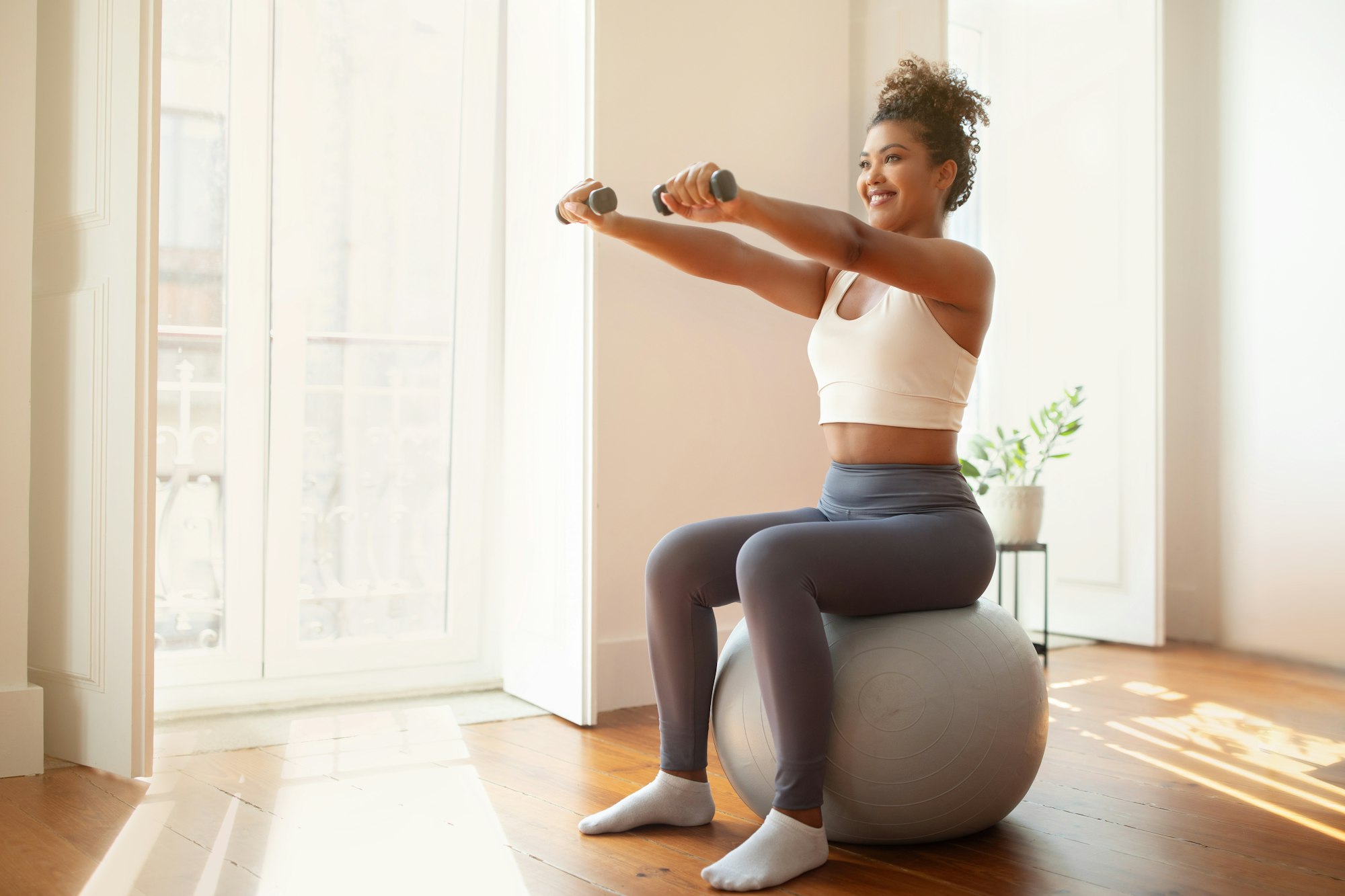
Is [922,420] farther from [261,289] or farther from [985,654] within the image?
[261,289]

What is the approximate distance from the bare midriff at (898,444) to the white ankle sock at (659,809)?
59cm

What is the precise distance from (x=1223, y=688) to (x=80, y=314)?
9.67 ft

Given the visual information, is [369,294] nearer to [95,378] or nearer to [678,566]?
[95,378]

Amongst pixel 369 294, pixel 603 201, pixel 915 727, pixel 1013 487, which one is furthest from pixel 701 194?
pixel 1013 487

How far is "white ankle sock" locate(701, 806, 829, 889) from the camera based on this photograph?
1.38m

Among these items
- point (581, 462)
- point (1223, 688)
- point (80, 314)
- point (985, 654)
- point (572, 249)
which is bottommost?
point (1223, 688)

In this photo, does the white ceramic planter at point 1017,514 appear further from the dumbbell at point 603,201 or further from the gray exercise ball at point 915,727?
the dumbbell at point 603,201

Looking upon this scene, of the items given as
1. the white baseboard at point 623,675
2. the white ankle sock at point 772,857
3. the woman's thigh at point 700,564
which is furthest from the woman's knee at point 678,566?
the white baseboard at point 623,675

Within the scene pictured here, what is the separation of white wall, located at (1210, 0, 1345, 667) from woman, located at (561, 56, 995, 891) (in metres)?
2.17

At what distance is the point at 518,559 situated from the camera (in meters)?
2.71

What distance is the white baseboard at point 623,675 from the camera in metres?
2.52

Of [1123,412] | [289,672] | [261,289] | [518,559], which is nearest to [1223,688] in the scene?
[1123,412]

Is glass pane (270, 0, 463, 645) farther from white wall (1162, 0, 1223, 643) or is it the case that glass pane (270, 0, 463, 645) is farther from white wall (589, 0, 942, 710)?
white wall (1162, 0, 1223, 643)

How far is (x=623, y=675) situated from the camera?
2553mm
